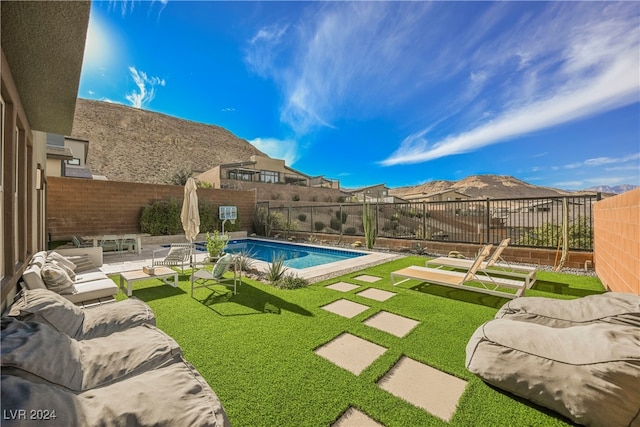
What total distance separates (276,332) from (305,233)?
36.4ft

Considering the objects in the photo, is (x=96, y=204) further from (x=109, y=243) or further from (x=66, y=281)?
(x=66, y=281)

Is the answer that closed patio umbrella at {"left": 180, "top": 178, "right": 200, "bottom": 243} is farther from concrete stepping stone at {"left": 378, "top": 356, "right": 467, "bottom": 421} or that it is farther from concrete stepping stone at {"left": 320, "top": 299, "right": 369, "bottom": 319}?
concrete stepping stone at {"left": 378, "top": 356, "right": 467, "bottom": 421}

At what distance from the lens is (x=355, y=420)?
2041mm

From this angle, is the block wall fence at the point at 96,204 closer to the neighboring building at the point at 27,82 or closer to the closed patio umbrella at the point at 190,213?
the neighboring building at the point at 27,82

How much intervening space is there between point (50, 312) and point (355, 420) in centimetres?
303

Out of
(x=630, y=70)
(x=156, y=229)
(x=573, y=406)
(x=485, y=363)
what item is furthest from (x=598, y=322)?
(x=156, y=229)

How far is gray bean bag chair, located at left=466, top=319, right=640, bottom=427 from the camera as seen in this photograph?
1.86m

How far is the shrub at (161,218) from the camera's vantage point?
1373 cm

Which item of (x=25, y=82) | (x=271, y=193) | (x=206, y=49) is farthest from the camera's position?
(x=271, y=193)

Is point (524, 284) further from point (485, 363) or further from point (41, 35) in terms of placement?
point (41, 35)

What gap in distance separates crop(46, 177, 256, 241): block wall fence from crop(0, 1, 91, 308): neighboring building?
8775 millimetres

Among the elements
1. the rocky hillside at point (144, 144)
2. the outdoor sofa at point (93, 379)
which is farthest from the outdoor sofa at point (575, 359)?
the rocky hillside at point (144, 144)

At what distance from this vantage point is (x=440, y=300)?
15.6 ft

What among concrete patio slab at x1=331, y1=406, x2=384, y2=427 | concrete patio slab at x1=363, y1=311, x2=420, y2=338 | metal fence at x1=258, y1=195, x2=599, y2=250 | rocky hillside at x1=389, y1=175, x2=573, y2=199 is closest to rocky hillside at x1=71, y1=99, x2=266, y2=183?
metal fence at x1=258, y1=195, x2=599, y2=250
